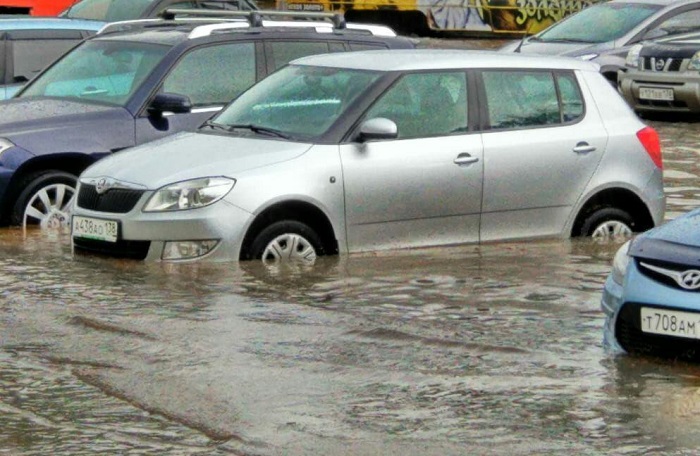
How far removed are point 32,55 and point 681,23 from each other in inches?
427

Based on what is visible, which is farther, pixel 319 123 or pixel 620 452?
pixel 319 123

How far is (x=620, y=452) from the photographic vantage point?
6078 mm

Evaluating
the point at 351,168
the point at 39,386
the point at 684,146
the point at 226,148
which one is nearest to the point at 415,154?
the point at 351,168

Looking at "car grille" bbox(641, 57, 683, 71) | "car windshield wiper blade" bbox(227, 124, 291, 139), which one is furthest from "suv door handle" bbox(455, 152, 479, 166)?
"car grille" bbox(641, 57, 683, 71)

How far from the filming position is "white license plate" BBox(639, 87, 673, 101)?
68.7 feet

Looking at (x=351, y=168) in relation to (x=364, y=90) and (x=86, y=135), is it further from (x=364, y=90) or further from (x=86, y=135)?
(x=86, y=135)

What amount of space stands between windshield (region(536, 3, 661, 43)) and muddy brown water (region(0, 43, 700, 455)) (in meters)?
12.2

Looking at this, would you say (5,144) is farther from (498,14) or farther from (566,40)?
(498,14)

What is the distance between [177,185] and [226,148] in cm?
58

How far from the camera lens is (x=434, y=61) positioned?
36.0ft

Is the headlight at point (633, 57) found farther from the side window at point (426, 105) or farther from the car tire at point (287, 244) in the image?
the car tire at point (287, 244)

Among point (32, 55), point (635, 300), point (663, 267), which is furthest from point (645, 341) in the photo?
point (32, 55)

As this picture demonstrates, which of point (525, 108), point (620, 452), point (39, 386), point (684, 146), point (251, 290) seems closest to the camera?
point (620, 452)

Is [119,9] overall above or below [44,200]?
above
